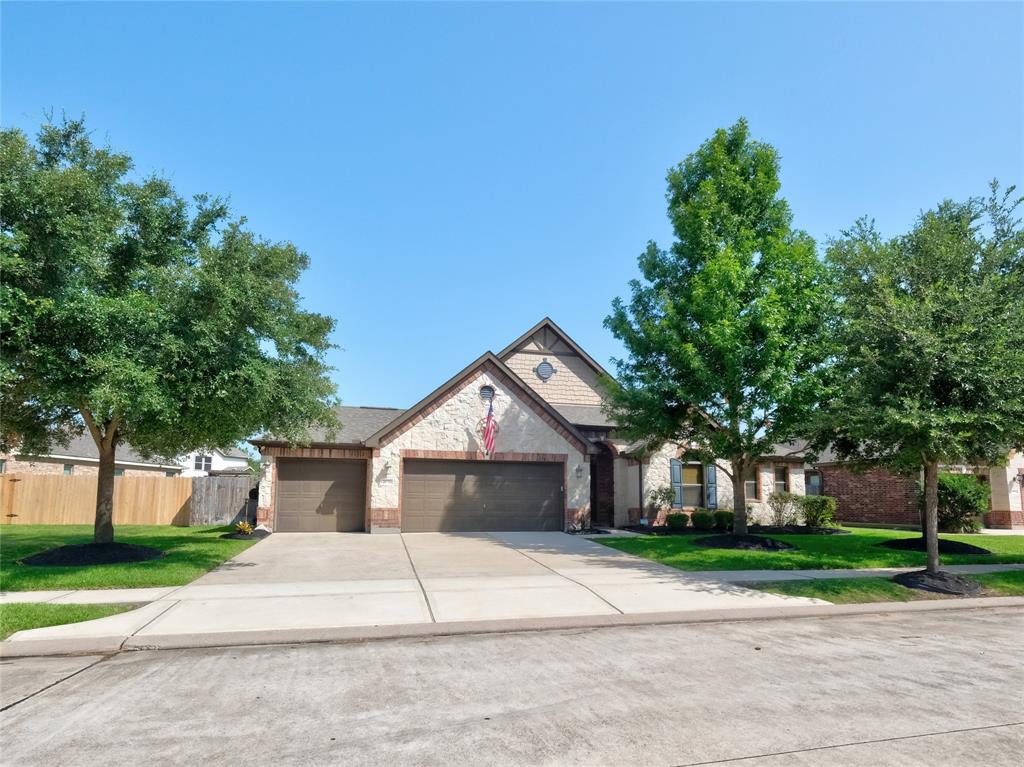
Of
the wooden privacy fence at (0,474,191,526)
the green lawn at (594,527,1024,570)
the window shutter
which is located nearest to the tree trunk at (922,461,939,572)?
the green lawn at (594,527,1024,570)

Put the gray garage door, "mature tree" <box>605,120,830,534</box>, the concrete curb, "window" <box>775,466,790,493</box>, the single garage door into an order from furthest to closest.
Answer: "window" <box>775,466,790,493</box> → the gray garage door → the single garage door → "mature tree" <box>605,120,830,534</box> → the concrete curb

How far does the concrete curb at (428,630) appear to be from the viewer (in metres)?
7.14

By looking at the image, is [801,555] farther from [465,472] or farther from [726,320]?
[465,472]

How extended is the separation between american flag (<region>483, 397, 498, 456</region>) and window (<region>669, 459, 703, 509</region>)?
6740 millimetres

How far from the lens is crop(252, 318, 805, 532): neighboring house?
20.4 meters

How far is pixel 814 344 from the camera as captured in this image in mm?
16094

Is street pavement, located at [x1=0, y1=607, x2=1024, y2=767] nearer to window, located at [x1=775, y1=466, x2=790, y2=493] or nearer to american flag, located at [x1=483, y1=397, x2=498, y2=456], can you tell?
american flag, located at [x1=483, y1=397, x2=498, y2=456]

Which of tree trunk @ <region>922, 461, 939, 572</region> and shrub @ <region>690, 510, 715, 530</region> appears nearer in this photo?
tree trunk @ <region>922, 461, 939, 572</region>

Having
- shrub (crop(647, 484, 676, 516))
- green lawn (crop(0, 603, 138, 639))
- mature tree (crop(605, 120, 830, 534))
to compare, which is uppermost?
mature tree (crop(605, 120, 830, 534))

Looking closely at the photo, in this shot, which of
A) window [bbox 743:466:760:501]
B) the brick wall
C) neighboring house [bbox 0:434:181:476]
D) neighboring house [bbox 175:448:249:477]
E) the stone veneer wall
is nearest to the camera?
the stone veneer wall

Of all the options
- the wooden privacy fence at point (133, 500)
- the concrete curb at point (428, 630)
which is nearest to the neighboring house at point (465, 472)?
the wooden privacy fence at point (133, 500)

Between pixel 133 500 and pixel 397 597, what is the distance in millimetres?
19617

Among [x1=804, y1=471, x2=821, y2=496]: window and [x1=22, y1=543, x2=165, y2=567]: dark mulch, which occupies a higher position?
[x1=804, y1=471, x2=821, y2=496]: window

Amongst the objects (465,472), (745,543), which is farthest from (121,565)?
(745,543)
